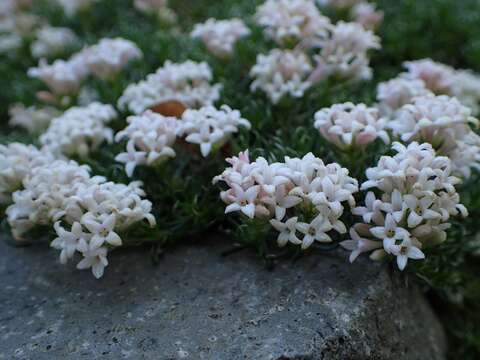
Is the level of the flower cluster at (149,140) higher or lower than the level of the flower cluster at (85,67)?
higher

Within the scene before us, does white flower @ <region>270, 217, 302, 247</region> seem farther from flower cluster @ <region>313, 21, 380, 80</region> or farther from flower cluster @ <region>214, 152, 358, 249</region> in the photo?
flower cluster @ <region>313, 21, 380, 80</region>

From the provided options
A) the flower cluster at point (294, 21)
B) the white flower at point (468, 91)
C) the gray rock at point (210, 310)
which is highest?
Answer: the flower cluster at point (294, 21)

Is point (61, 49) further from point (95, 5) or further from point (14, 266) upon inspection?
point (14, 266)

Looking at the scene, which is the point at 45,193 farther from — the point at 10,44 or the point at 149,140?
the point at 10,44

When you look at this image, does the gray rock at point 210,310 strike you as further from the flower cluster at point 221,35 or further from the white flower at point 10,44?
the white flower at point 10,44

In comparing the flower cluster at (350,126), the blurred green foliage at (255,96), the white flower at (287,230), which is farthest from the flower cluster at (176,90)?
the white flower at (287,230)

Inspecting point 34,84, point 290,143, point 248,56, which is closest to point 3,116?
point 34,84
